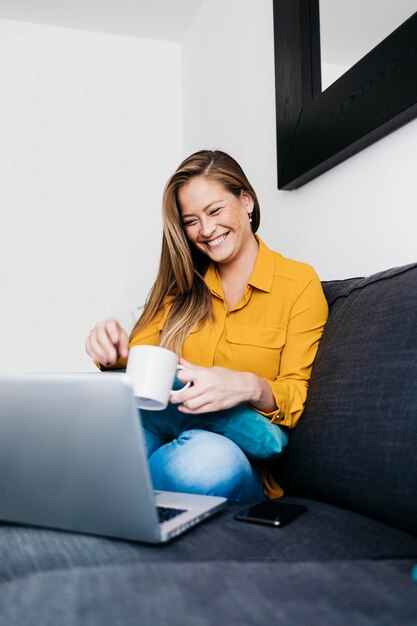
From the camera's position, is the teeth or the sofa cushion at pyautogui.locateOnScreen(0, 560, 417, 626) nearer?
the sofa cushion at pyautogui.locateOnScreen(0, 560, 417, 626)

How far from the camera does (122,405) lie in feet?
2.43

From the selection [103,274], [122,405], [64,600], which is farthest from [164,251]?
[103,274]

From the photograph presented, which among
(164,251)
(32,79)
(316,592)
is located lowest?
(316,592)

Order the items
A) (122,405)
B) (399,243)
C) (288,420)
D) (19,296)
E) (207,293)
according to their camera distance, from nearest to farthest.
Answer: (122,405) → (288,420) → (399,243) → (207,293) → (19,296)

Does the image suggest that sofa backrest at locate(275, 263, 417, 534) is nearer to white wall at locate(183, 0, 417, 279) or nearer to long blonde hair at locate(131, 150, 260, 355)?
white wall at locate(183, 0, 417, 279)

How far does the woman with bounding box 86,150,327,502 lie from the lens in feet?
3.78

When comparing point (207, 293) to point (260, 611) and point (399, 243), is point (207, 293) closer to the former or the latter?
point (399, 243)

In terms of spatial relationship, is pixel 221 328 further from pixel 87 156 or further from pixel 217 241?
pixel 87 156

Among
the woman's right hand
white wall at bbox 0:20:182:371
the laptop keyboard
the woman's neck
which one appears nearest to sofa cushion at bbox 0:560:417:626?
the laptop keyboard

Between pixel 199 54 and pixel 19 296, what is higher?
pixel 199 54

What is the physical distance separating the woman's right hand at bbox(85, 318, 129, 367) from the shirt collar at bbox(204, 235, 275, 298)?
13.4 inches

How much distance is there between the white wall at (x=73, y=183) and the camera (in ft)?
9.88

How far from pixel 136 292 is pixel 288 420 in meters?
2.02

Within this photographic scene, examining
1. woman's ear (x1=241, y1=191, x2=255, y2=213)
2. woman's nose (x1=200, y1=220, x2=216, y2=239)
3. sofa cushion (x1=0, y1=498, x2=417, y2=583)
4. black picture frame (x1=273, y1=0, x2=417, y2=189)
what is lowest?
sofa cushion (x1=0, y1=498, x2=417, y2=583)
